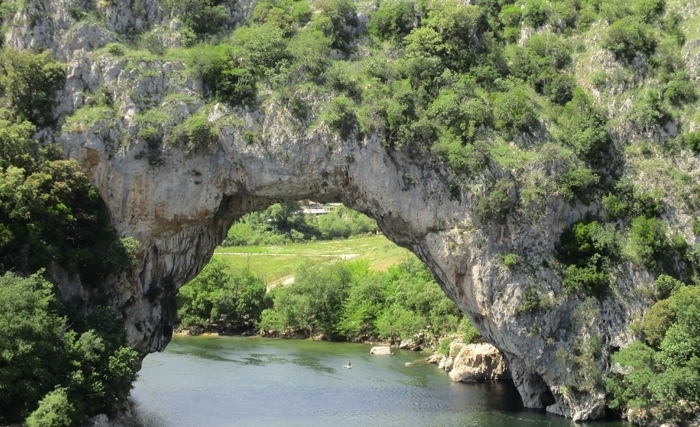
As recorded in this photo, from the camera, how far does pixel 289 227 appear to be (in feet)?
435

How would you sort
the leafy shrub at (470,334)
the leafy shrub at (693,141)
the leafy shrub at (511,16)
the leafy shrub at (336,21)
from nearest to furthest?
the leafy shrub at (693,141) < the leafy shrub at (336,21) < the leafy shrub at (511,16) < the leafy shrub at (470,334)

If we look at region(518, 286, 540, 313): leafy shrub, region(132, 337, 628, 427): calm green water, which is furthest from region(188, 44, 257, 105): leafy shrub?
region(518, 286, 540, 313): leafy shrub

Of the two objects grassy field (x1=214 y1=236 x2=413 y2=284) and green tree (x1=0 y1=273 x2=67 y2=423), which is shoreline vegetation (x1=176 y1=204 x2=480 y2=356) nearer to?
grassy field (x1=214 y1=236 x2=413 y2=284)

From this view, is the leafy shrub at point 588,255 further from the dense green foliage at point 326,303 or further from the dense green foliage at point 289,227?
the dense green foliage at point 289,227

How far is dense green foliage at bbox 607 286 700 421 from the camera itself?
4209 cm

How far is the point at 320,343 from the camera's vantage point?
82.3 metres

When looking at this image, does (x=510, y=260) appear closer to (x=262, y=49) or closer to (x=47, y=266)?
(x=262, y=49)

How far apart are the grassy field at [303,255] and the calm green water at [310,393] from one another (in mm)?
27571

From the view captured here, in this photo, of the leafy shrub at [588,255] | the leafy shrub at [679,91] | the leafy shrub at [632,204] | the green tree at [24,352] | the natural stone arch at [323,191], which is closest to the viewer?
the green tree at [24,352]

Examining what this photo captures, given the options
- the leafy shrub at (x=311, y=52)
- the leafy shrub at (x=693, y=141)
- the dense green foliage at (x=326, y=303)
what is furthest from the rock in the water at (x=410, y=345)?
the leafy shrub at (x=311, y=52)

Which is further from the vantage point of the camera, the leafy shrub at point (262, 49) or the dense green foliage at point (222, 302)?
the dense green foliage at point (222, 302)

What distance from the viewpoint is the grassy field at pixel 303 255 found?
335 feet

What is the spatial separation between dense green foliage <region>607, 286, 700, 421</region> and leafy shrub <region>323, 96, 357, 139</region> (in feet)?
62.8

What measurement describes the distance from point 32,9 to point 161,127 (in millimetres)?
10372
